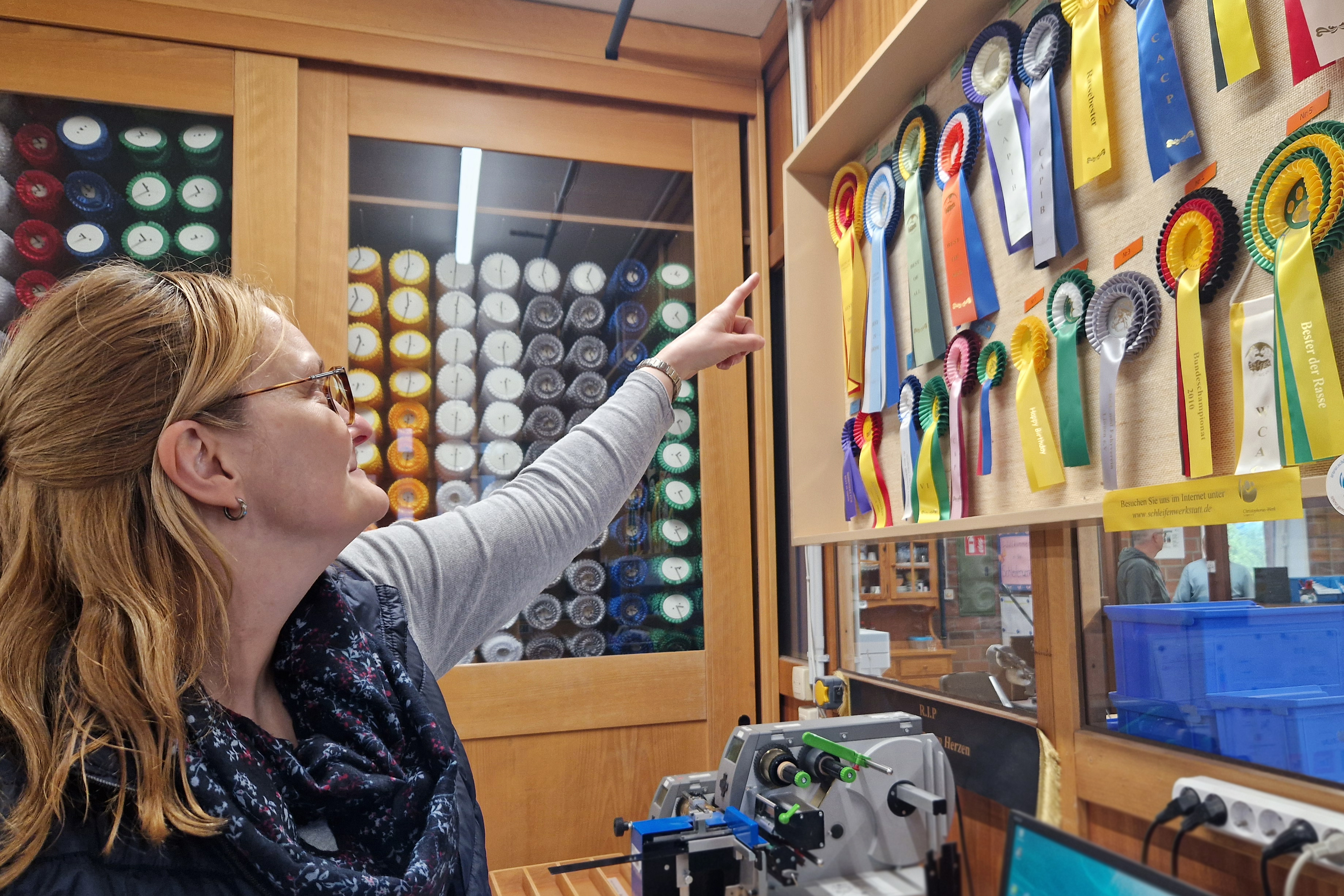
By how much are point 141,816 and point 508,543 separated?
1.83ft

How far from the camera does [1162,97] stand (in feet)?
3.68

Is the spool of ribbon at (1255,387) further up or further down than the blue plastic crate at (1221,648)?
further up

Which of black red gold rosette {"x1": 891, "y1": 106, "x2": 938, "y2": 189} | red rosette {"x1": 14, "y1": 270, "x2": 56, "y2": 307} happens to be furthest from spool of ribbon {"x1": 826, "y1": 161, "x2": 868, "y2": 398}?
red rosette {"x1": 14, "y1": 270, "x2": 56, "y2": 307}

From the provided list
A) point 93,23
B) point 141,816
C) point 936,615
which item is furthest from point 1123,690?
point 93,23

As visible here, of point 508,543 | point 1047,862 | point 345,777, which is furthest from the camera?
point 508,543

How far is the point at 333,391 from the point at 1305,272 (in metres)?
1.06

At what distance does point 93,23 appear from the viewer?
2.15 meters

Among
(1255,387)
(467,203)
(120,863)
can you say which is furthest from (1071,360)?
(467,203)

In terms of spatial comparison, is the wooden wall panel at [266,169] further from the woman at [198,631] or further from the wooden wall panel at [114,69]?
the woman at [198,631]

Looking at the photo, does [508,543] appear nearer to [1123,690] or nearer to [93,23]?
[1123,690]

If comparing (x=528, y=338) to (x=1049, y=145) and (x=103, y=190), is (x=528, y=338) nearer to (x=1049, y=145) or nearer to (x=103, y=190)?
(x=103, y=190)

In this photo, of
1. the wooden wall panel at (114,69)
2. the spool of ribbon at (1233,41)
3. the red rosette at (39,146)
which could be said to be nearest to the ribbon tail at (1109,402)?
the spool of ribbon at (1233,41)

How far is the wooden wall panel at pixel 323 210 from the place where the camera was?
228 centimetres

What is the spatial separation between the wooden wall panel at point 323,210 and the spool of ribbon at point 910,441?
1.43 m
